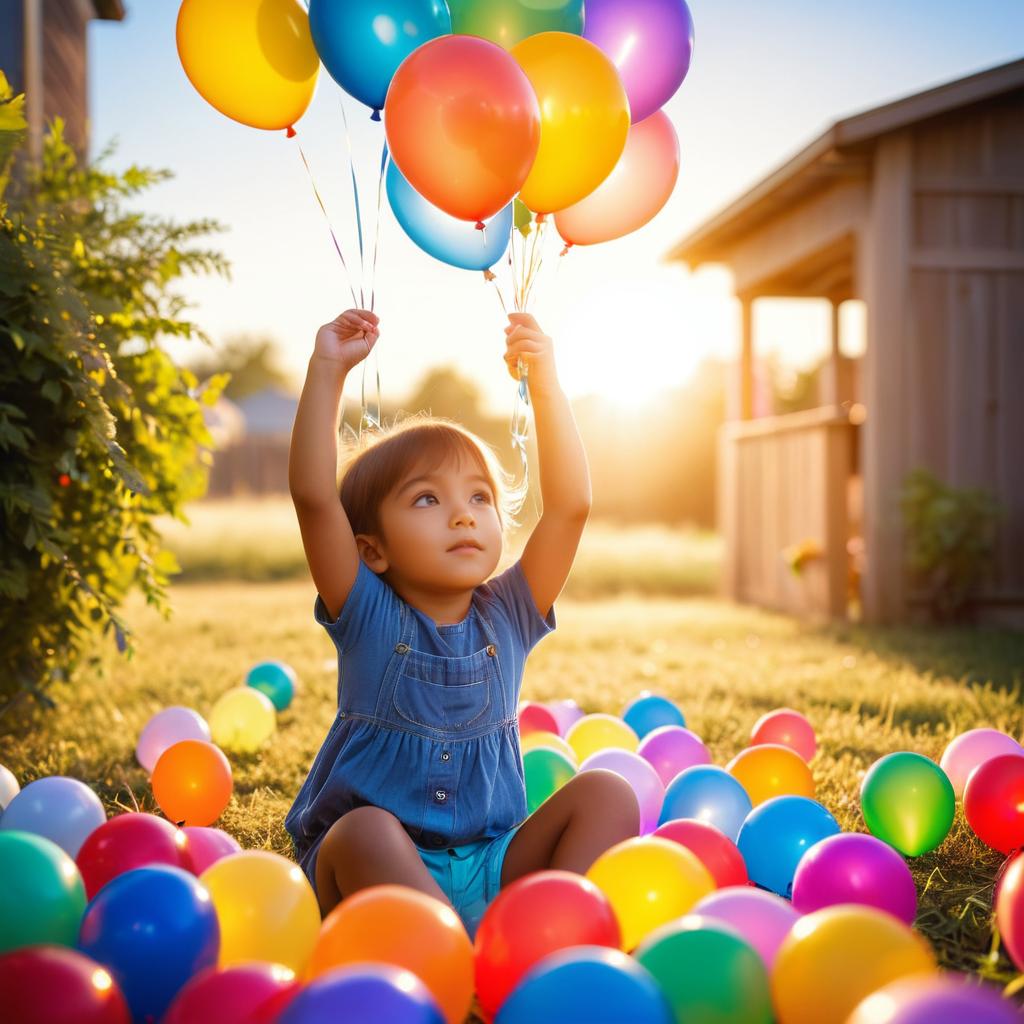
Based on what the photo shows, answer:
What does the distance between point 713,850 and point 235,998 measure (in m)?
1.09

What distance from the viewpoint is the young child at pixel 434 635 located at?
2.17m

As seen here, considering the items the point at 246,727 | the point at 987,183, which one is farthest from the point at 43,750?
the point at 987,183

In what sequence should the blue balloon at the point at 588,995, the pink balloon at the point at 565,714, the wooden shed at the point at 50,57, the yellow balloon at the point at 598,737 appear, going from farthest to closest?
the wooden shed at the point at 50,57 < the pink balloon at the point at 565,714 < the yellow balloon at the point at 598,737 < the blue balloon at the point at 588,995

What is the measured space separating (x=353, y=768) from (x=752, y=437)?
719 cm

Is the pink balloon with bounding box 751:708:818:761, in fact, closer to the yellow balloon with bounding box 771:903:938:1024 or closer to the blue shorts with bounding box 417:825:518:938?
the blue shorts with bounding box 417:825:518:938

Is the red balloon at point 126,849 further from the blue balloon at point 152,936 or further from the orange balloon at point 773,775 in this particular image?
the orange balloon at point 773,775

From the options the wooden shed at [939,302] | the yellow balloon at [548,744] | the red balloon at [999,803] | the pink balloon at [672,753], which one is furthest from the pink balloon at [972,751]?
the wooden shed at [939,302]

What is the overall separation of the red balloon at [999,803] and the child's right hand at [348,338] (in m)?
1.72

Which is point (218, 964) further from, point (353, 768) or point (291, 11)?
point (291, 11)

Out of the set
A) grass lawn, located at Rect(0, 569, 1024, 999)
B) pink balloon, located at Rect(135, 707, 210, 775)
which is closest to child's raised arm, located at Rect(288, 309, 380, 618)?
grass lawn, located at Rect(0, 569, 1024, 999)

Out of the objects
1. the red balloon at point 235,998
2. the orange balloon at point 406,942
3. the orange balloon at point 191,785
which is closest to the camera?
the red balloon at point 235,998

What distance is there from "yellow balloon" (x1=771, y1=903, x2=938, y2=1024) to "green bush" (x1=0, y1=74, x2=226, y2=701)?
87.7 inches

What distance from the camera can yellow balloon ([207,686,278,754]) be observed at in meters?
3.52

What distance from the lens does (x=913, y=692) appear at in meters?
4.28
